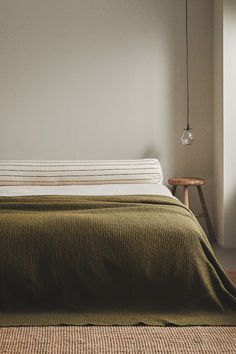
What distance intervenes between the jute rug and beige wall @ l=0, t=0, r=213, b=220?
279cm

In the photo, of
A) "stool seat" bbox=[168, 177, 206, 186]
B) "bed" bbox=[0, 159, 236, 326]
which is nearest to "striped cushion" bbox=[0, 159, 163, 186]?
"stool seat" bbox=[168, 177, 206, 186]

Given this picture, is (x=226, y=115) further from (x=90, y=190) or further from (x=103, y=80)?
(x=90, y=190)

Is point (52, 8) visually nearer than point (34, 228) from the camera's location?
No

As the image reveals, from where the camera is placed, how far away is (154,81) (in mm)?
4754

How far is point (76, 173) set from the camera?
439 cm

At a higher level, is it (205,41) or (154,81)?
(205,41)

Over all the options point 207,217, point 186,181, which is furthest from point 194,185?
point 207,217

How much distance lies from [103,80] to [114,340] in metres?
3.05

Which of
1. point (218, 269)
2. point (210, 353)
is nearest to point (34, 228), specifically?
point (218, 269)

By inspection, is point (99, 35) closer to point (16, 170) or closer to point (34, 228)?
point (16, 170)

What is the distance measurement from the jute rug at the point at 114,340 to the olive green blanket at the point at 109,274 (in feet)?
1.04

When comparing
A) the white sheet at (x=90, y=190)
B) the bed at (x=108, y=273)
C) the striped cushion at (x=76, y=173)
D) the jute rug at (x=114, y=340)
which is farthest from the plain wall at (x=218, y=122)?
the jute rug at (x=114, y=340)

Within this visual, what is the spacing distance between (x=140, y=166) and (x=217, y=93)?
0.84m

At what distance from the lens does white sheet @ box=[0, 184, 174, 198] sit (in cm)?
377
